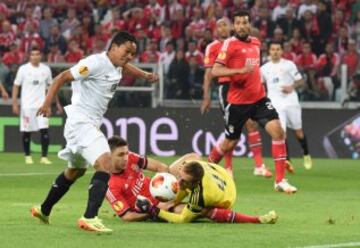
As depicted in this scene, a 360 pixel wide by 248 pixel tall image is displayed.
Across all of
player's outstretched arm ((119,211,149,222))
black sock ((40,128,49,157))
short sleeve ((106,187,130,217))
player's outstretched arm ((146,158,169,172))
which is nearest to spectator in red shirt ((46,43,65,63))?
black sock ((40,128,49,157))

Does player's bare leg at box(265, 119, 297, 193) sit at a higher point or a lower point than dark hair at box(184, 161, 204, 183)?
lower

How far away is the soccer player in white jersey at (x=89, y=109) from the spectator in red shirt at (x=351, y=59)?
44.6ft

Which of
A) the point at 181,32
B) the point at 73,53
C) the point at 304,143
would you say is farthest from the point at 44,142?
the point at 181,32

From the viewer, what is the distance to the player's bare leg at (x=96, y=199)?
10164 mm

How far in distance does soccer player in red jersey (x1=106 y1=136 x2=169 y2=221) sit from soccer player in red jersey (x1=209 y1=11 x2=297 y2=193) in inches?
150

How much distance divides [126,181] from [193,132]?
12.8m

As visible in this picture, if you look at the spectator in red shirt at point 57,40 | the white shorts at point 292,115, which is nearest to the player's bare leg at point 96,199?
the white shorts at point 292,115

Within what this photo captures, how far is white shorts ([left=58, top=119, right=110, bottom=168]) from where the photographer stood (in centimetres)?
1047

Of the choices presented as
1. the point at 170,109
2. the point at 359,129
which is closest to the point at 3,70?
the point at 170,109

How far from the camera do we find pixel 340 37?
2559cm

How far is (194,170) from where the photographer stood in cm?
1077

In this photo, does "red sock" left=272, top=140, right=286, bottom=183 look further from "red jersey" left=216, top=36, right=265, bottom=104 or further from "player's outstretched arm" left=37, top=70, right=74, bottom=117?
"player's outstretched arm" left=37, top=70, right=74, bottom=117

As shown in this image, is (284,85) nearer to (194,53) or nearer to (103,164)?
(194,53)

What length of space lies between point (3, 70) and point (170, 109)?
3841mm
